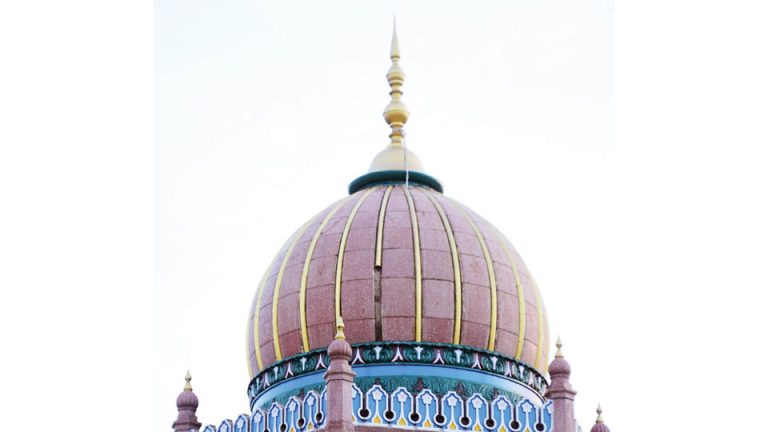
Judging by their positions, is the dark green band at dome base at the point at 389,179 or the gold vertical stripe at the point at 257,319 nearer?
the gold vertical stripe at the point at 257,319

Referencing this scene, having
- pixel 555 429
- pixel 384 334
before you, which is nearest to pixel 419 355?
pixel 384 334

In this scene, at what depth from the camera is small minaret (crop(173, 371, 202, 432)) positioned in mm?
29172

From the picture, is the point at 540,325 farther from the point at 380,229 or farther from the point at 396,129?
the point at 396,129

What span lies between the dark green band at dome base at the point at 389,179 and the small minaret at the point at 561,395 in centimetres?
503

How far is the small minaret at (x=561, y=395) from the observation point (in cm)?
2748

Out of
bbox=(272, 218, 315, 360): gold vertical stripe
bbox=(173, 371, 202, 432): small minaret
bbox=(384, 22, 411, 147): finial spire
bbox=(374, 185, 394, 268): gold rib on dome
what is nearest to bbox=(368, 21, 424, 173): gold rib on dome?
Answer: bbox=(384, 22, 411, 147): finial spire

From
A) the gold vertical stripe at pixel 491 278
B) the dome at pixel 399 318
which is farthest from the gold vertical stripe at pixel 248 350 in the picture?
the gold vertical stripe at pixel 491 278

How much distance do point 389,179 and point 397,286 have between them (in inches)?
124

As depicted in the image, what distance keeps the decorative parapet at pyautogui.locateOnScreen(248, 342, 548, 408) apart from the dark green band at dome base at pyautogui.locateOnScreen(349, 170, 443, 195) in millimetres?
4047

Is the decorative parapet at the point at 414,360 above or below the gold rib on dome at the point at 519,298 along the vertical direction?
below

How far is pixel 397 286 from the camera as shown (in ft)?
94.6

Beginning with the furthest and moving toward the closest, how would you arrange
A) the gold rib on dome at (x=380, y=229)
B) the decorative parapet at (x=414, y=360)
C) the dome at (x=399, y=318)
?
the gold rib on dome at (x=380, y=229)
the decorative parapet at (x=414, y=360)
the dome at (x=399, y=318)

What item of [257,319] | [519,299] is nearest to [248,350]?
[257,319]

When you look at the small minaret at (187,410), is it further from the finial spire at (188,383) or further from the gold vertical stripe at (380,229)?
the gold vertical stripe at (380,229)
